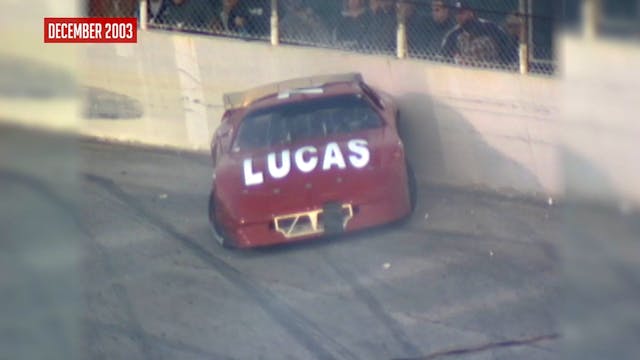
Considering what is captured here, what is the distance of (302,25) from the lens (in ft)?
32.1

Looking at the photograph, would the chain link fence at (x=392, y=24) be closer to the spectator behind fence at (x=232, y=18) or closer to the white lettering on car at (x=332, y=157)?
the spectator behind fence at (x=232, y=18)

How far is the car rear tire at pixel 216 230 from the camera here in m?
7.92

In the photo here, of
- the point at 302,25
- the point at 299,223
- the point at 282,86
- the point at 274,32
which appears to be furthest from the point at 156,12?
the point at 299,223

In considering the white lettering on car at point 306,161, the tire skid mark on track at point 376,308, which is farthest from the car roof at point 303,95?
the tire skid mark on track at point 376,308

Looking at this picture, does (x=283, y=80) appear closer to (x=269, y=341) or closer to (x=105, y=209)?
(x=105, y=209)

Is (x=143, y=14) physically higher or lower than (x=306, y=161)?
higher

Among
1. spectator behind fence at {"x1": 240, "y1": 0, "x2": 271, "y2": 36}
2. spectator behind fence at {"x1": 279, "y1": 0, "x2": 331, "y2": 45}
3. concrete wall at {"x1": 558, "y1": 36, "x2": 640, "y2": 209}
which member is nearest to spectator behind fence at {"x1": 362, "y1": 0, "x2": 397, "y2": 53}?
spectator behind fence at {"x1": 279, "y1": 0, "x2": 331, "y2": 45}

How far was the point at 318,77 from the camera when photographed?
9.30 metres

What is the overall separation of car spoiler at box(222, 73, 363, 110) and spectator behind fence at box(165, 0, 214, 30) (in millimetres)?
948

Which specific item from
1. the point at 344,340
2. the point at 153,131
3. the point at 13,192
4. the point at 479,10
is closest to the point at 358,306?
the point at 344,340

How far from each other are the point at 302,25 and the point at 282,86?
88cm

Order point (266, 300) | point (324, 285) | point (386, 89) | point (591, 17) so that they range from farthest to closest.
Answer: point (386, 89) < point (324, 285) < point (266, 300) < point (591, 17)

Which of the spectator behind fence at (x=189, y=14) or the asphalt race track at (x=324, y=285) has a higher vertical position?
the spectator behind fence at (x=189, y=14)

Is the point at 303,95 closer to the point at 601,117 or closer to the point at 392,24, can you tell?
the point at 392,24
